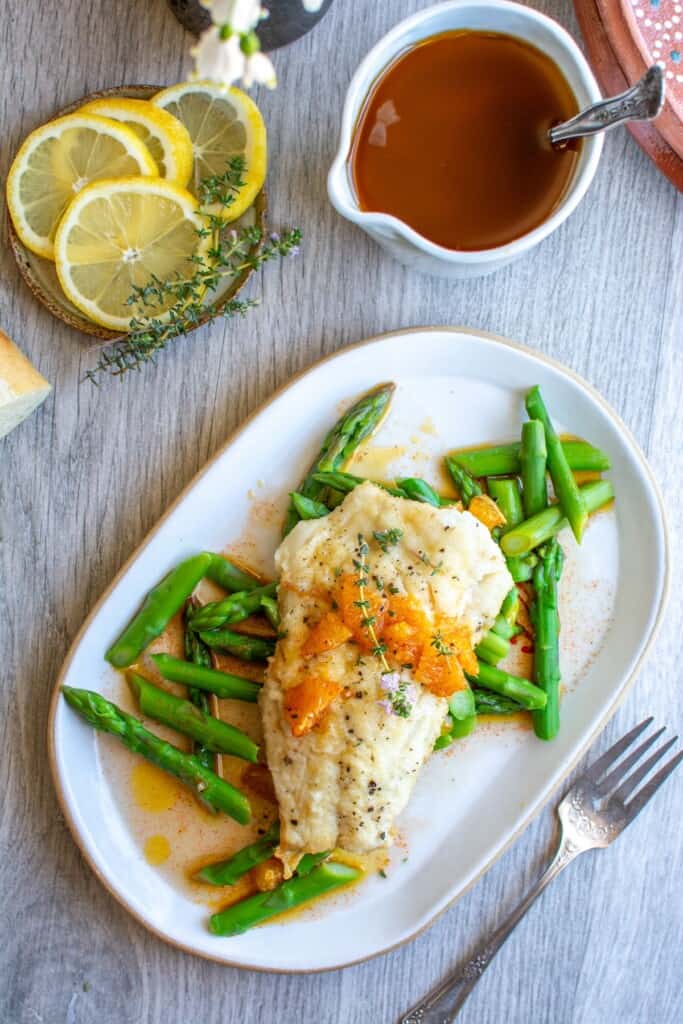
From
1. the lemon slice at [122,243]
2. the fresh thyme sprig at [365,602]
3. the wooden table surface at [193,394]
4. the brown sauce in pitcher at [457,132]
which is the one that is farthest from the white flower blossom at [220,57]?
the fresh thyme sprig at [365,602]

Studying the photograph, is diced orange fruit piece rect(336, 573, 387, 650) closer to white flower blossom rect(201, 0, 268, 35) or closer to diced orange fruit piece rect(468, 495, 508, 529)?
diced orange fruit piece rect(468, 495, 508, 529)

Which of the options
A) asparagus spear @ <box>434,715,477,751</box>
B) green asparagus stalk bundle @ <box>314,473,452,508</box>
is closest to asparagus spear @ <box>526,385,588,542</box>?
green asparagus stalk bundle @ <box>314,473,452,508</box>

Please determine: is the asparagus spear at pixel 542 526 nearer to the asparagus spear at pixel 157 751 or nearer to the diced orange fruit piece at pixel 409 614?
the diced orange fruit piece at pixel 409 614

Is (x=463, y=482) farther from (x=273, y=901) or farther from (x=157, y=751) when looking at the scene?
(x=273, y=901)

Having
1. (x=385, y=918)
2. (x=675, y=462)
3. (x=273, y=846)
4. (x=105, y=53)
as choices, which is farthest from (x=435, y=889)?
(x=105, y=53)

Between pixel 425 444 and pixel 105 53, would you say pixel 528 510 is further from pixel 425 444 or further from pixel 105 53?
pixel 105 53

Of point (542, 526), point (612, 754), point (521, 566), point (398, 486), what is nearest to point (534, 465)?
point (542, 526)

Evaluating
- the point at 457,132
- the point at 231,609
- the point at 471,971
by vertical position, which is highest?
the point at 457,132
